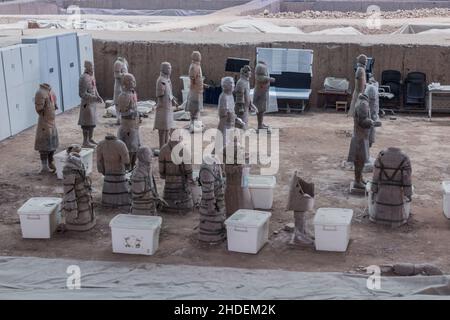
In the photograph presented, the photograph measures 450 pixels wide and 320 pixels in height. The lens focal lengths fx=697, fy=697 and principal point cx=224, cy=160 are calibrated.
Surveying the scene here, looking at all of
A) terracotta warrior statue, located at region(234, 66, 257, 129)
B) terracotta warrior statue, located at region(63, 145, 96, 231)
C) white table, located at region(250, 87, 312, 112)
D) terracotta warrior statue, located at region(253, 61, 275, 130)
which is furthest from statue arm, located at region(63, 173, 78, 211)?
white table, located at region(250, 87, 312, 112)

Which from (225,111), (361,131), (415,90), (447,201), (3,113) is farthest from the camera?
(415,90)

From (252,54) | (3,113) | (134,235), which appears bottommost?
(134,235)

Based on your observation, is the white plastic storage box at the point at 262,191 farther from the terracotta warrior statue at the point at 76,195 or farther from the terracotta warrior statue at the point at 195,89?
the terracotta warrior statue at the point at 195,89

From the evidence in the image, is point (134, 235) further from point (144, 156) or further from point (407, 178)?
point (407, 178)

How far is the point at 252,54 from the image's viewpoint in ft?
57.1

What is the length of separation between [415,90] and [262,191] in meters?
8.25

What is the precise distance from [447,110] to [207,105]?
18.7 feet

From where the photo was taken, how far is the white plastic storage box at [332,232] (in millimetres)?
8141

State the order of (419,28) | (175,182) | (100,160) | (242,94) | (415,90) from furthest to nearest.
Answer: (419,28) < (415,90) < (242,94) < (100,160) < (175,182)

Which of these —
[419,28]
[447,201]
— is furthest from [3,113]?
[419,28]

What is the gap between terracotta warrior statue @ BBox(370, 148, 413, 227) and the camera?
341 inches

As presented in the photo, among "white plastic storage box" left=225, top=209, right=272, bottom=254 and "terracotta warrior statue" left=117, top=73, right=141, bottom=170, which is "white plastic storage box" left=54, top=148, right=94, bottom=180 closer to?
"terracotta warrior statue" left=117, top=73, right=141, bottom=170

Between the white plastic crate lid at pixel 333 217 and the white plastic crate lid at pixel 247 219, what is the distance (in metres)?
0.63

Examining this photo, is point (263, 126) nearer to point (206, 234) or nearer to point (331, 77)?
point (331, 77)
